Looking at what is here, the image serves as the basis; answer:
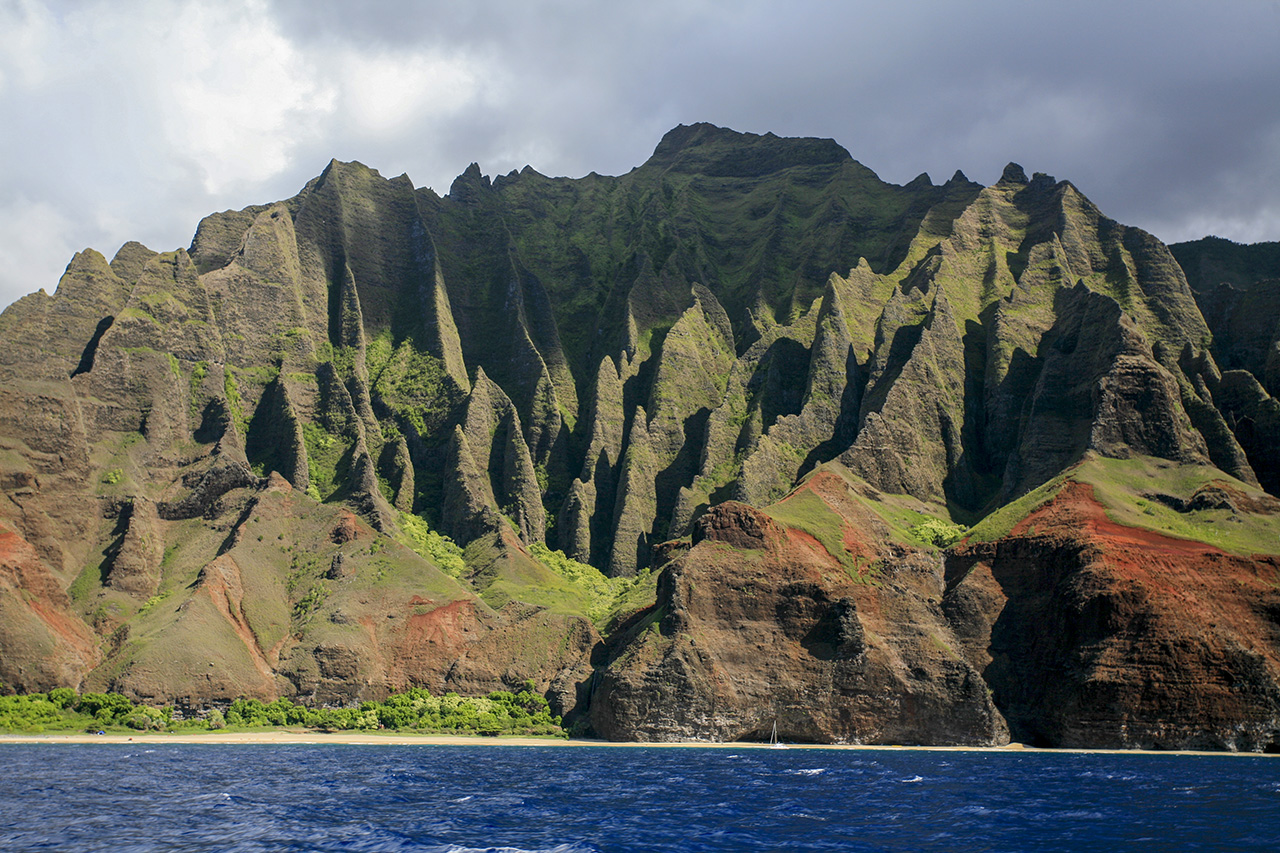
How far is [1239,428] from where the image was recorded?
517ft

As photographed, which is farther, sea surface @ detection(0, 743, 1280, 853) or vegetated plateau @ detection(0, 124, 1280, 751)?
vegetated plateau @ detection(0, 124, 1280, 751)

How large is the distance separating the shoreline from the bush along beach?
2.64m

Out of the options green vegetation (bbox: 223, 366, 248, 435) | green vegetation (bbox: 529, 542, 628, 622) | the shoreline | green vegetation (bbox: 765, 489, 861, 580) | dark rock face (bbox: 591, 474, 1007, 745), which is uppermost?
green vegetation (bbox: 223, 366, 248, 435)

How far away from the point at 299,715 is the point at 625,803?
8433cm

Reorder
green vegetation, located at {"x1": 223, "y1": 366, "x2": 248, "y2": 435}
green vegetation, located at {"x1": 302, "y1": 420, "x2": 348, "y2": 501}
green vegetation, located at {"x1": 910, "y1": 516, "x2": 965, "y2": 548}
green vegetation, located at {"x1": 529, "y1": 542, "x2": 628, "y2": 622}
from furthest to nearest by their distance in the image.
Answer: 1. green vegetation, located at {"x1": 223, "y1": 366, "x2": 248, "y2": 435}
2. green vegetation, located at {"x1": 302, "y1": 420, "x2": 348, "y2": 501}
3. green vegetation, located at {"x1": 529, "y1": 542, "x2": 628, "y2": 622}
4. green vegetation, located at {"x1": 910, "y1": 516, "x2": 965, "y2": 548}

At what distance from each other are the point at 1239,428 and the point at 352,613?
13115 cm

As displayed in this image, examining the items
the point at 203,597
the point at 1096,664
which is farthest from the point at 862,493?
the point at 203,597

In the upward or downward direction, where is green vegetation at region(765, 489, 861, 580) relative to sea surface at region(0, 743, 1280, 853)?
upward

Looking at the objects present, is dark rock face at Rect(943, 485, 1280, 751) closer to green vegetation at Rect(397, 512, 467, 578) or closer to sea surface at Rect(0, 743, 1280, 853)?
sea surface at Rect(0, 743, 1280, 853)

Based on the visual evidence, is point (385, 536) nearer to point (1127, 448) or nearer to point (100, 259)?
point (100, 259)

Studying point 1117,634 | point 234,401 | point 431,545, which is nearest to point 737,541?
point 1117,634

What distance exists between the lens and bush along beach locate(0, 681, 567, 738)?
121m

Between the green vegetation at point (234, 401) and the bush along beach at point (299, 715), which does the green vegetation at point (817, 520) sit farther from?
the green vegetation at point (234, 401)

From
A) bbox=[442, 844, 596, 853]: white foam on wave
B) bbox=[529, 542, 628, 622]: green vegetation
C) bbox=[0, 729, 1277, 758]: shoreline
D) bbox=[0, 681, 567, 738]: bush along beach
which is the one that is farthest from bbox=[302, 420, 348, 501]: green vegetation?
bbox=[442, 844, 596, 853]: white foam on wave
